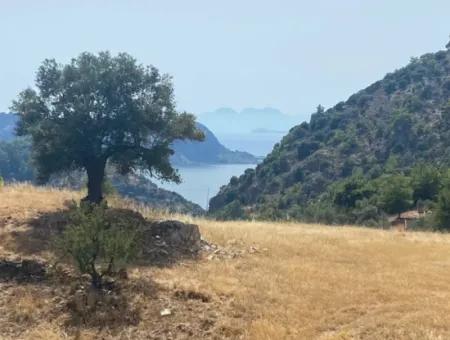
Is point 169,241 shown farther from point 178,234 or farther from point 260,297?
point 260,297

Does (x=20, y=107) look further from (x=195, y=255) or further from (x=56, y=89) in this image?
(x=195, y=255)

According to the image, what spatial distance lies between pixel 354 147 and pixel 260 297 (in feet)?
271

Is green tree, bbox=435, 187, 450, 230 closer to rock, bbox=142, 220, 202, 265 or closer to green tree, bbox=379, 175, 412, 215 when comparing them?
green tree, bbox=379, 175, 412, 215

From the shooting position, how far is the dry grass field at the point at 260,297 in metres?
11.8

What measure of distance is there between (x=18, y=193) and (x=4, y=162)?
5832 cm

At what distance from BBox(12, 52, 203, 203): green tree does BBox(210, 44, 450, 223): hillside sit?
48109 mm

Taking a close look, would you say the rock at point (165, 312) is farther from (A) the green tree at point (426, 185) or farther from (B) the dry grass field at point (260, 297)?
(A) the green tree at point (426, 185)

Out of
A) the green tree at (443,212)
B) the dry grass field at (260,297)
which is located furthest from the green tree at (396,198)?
the dry grass field at (260,297)

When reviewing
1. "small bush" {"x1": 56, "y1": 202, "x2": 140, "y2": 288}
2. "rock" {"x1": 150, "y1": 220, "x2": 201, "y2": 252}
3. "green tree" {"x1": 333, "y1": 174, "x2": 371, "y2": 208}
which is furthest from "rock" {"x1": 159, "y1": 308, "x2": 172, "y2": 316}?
"green tree" {"x1": 333, "y1": 174, "x2": 371, "y2": 208}

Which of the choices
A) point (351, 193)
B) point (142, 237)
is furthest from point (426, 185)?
point (142, 237)

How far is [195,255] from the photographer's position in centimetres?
1694

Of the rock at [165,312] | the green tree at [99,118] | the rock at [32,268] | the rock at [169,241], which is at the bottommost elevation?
the rock at [165,312]

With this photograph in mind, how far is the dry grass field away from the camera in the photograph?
11773 mm

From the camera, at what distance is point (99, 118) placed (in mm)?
18844
